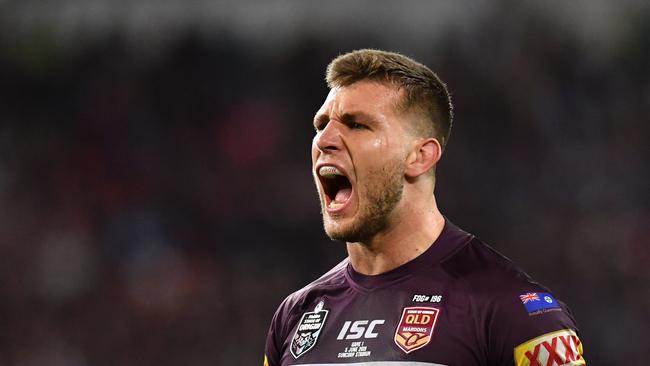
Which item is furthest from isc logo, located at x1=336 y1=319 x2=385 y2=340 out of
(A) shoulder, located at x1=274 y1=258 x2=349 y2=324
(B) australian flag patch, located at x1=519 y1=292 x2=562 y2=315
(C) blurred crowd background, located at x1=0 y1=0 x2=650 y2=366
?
(C) blurred crowd background, located at x1=0 y1=0 x2=650 y2=366

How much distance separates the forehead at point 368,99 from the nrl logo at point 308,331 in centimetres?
69

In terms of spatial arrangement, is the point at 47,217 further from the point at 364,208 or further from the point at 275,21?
the point at 364,208

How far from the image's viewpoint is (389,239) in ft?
10.5

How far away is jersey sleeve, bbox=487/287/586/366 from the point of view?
106 inches

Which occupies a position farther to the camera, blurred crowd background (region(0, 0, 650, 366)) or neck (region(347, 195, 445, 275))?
blurred crowd background (region(0, 0, 650, 366))

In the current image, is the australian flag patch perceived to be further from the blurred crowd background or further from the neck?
the blurred crowd background

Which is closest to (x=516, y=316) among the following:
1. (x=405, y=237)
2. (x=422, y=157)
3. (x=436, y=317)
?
(x=436, y=317)

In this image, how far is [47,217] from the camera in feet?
32.9

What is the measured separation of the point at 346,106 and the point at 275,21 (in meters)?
9.06

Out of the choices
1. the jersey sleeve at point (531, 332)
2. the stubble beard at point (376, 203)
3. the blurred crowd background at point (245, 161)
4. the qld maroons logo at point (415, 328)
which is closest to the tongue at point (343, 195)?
the stubble beard at point (376, 203)

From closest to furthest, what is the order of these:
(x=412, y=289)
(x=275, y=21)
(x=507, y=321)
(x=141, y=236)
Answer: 1. (x=507, y=321)
2. (x=412, y=289)
3. (x=141, y=236)
4. (x=275, y=21)

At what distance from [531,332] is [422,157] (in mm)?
749

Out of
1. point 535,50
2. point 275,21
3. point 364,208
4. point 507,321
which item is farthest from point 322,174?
point 275,21

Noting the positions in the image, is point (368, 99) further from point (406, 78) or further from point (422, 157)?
point (422, 157)
